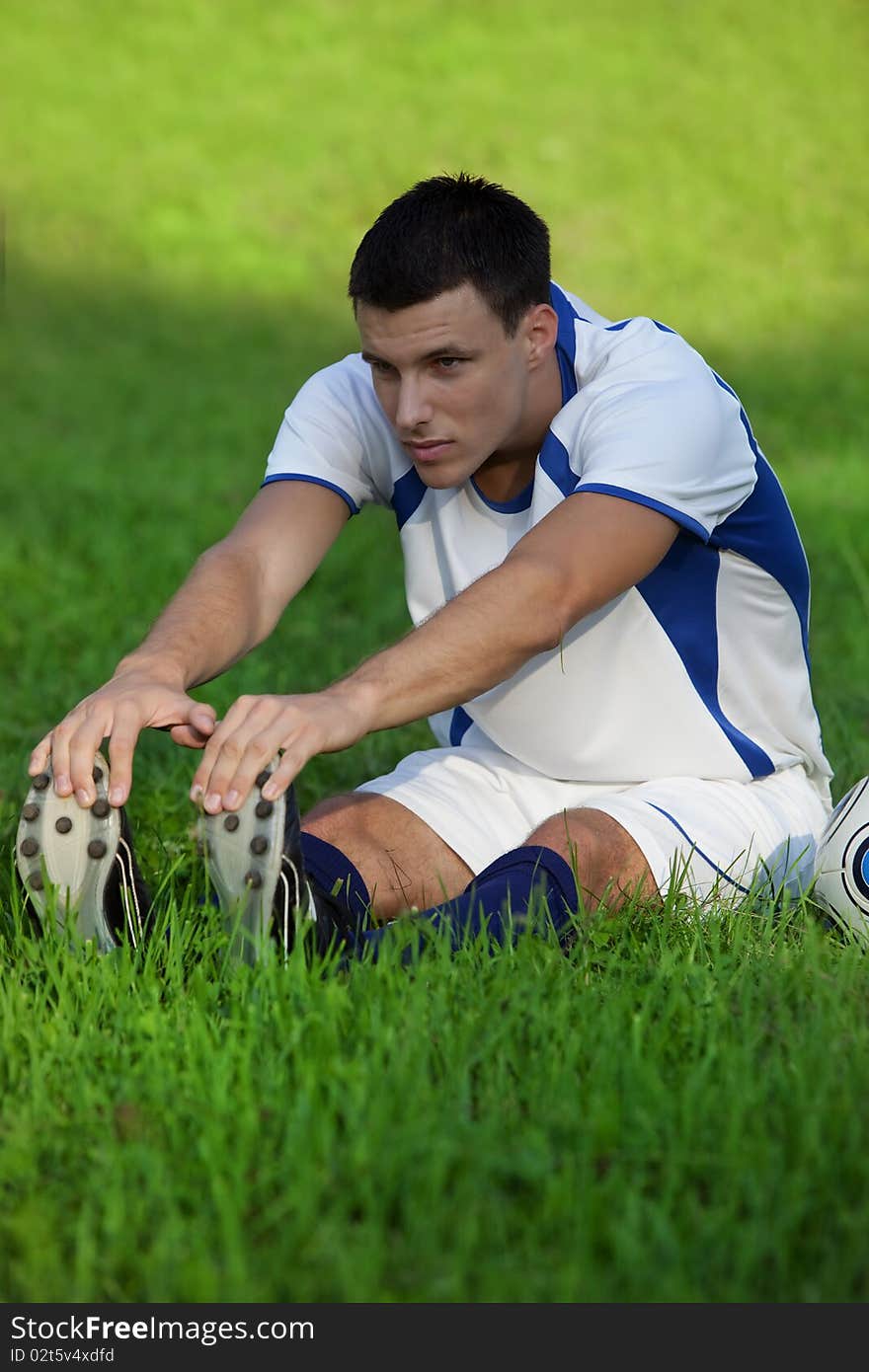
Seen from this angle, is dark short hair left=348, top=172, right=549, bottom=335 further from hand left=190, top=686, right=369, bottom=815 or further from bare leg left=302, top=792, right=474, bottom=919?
bare leg left=302, top=792, right=474, bottom=919

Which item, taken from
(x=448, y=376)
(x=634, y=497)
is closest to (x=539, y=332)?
(x=448, y=376)

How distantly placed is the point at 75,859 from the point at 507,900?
0.83 m

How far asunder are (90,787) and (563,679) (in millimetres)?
1172

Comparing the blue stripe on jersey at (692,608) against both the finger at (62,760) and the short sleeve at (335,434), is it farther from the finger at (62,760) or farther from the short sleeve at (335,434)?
the finger at (62,760)

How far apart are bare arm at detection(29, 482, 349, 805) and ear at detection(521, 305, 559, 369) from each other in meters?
0.63

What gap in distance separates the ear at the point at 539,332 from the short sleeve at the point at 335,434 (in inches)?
18.0

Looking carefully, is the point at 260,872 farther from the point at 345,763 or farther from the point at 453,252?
the point at 345,763

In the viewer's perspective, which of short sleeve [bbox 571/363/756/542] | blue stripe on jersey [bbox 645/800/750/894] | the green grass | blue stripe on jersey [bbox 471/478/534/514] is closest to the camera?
the green grass

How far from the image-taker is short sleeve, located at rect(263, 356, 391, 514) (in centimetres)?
380

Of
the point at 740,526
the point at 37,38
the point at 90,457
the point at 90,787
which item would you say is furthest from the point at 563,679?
the point at 37,38

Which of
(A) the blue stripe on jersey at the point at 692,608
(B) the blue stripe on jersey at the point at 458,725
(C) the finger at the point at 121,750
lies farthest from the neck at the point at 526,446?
(C) the finger at the point at 121,750

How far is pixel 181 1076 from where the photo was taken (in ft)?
8.34

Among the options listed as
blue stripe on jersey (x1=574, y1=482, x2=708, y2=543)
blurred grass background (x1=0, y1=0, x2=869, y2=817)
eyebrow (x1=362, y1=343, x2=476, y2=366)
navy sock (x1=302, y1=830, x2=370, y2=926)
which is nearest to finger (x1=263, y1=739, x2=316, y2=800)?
navy sock (x1=302, y1=830, x2=370, y2=926)

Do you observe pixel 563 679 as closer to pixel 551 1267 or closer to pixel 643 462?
pixel 643 462
